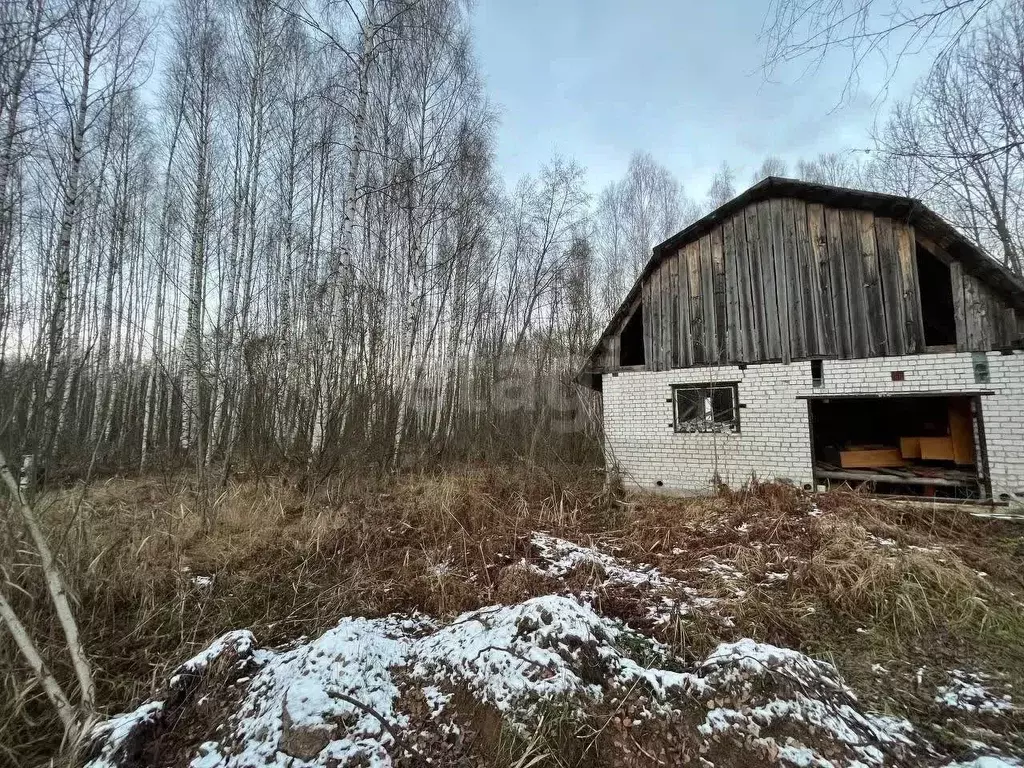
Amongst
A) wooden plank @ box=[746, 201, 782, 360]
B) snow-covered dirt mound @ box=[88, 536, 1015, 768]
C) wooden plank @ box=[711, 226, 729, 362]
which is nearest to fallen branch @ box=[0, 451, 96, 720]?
snow-covered dirt mound @ box=[88, 536, 1015, 768]

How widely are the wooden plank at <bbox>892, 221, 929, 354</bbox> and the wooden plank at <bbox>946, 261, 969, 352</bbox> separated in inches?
16.4

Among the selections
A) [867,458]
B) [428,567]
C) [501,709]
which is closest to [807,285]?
[867,458]

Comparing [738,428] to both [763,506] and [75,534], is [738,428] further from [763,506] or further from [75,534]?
[75,534]

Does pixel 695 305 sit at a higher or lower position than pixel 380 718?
higher

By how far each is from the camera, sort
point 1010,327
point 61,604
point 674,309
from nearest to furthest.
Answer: point 61,604 → point 1010,327 → point 674,309

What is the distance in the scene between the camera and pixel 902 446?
838 cm

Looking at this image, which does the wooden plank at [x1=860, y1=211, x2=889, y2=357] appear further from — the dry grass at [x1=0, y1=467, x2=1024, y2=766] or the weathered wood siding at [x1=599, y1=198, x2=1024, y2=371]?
the dry grass at [x1=0, y1=467, x2=1024, y2=766]

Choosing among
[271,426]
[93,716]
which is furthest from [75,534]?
[271,426]

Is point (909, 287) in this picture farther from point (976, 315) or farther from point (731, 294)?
point (731, 294)

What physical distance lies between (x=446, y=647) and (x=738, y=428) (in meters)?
7.09

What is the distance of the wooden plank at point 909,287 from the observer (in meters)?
6.66

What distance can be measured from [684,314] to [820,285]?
2.35 meters

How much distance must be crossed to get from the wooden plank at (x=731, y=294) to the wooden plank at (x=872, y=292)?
1.95 m

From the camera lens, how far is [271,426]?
305 inches
